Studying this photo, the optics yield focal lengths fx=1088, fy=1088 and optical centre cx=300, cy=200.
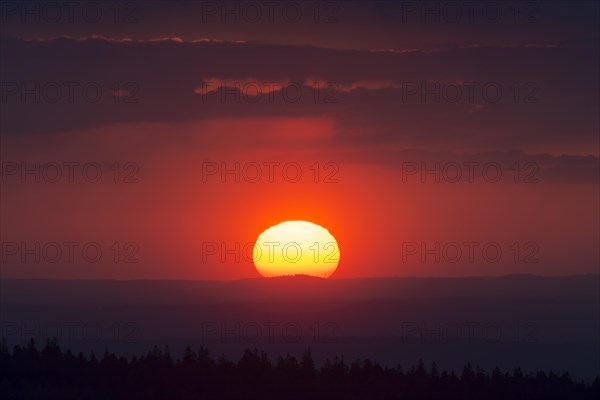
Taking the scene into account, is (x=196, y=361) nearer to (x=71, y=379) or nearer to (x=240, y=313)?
(x=71, y=379)

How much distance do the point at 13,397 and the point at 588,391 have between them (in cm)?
3075

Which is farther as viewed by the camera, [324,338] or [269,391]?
[324,338]

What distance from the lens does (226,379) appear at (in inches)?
1969

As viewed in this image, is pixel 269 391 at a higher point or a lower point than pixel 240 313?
lower

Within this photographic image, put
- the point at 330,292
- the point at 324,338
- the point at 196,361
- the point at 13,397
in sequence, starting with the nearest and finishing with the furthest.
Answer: the point at 13,397 → the point at 196,361 → the point at 324,338 → the point at 330,292

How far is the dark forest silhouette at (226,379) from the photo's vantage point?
48.8 meters

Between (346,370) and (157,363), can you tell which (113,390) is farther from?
(346,370)

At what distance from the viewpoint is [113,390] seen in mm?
48906

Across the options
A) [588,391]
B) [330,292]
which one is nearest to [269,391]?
[588,391]

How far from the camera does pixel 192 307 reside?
199125 millimetres

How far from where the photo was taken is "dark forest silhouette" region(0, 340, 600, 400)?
48.8 metres

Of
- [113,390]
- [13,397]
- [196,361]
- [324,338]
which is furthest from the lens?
[324,338]

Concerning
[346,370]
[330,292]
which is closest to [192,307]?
[330,292]

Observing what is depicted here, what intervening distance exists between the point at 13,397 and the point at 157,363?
10.0m
